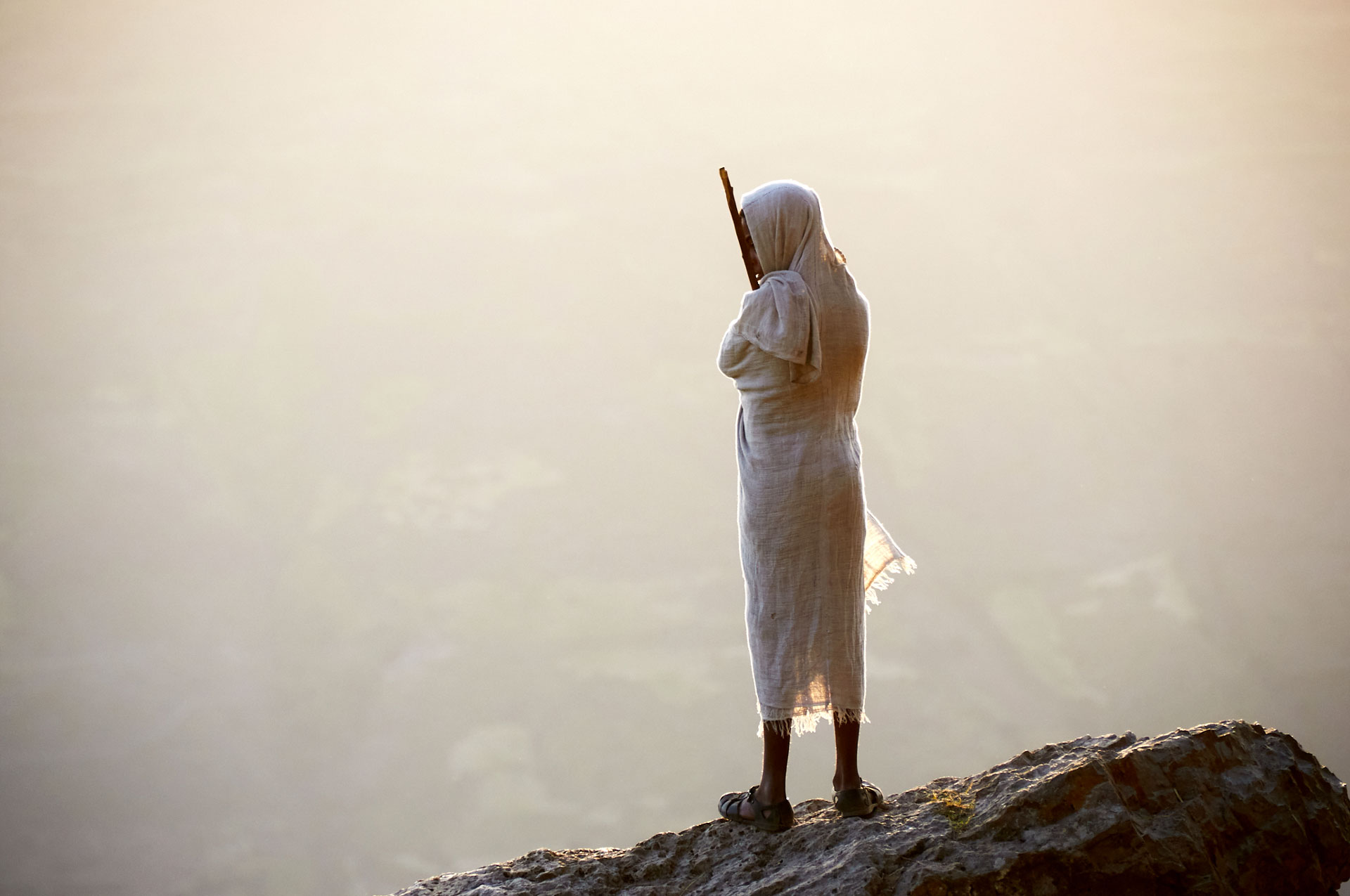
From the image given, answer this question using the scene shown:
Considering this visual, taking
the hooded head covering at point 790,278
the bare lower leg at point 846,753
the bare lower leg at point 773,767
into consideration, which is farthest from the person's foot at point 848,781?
the hooded head covering at point 790,278

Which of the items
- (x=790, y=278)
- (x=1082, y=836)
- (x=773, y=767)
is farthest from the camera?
(x=773, y=767)

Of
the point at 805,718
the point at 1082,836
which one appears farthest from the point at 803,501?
the point at 1082,836

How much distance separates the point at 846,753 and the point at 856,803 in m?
0.13

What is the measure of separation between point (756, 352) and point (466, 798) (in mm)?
30127

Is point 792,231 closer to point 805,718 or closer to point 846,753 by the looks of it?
point 805,718

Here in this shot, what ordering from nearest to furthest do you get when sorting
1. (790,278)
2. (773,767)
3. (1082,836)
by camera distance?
(1082,836) → (790,278) → (773,767)

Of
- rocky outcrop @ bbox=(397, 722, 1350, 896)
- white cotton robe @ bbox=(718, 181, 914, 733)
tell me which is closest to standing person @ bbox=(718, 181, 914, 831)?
white cotton robe @ bbox=(718, 181, 914, 733)

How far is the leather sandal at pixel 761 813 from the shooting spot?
3102 mm

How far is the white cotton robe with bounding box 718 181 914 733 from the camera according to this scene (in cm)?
302

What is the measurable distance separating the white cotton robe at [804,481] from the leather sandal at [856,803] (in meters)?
0.21

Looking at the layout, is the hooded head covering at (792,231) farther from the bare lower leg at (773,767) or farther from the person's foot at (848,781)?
the person's foot at (848,781)

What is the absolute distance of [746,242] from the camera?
3.11 meters

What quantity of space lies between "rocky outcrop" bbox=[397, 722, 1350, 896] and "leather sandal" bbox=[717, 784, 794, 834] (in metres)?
0.03

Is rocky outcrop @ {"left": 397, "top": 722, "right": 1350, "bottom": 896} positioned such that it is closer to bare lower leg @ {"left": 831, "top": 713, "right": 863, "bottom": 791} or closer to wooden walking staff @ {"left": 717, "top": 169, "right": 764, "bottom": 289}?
bare lower leg @ {"left": 831, "top": 713, "right": 863, "bottom": 791}
